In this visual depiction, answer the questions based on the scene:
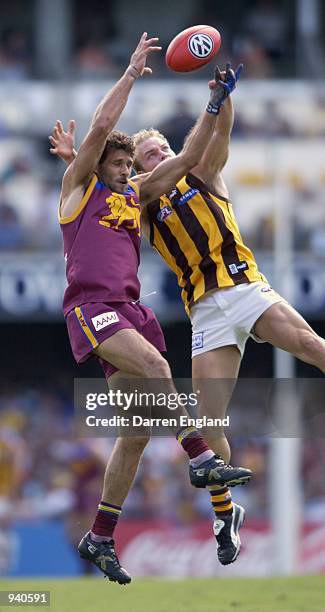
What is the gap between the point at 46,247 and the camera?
55.8 ft

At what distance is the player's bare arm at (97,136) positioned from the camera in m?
8.07

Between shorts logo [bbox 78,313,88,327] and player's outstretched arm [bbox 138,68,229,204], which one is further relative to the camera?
player's outstretched arm [bbox 138,68,229,204]

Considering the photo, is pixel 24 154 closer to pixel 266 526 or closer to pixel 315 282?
pixel 315 282

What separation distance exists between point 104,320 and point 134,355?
31 centimetres

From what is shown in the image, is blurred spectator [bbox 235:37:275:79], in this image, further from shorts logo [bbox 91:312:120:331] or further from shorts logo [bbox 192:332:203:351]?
shorts logo [bbox 91:312:120:331]

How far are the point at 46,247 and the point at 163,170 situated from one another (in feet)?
28.6

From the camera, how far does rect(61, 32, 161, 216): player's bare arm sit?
8.07 meters

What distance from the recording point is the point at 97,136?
8070mm

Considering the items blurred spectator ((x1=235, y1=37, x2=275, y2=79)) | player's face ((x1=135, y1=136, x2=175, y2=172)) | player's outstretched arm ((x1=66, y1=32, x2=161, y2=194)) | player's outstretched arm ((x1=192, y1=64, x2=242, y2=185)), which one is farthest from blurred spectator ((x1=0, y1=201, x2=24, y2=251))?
player's outstretched arm ((x1=66, y1=32, x2=161, y2=194))

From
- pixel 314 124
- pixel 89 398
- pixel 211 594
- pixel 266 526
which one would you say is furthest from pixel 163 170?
pixel 314 124

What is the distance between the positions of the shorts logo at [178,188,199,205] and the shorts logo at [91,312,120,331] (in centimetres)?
111

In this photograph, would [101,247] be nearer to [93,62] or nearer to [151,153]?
[151,153]

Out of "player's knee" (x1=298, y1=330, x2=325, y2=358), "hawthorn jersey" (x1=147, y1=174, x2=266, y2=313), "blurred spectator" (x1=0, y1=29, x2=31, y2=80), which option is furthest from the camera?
"blurred spectator" (x1=0, y1=29, x2=31, y2=80)

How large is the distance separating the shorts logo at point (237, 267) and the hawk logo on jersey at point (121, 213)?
0.79 meters
